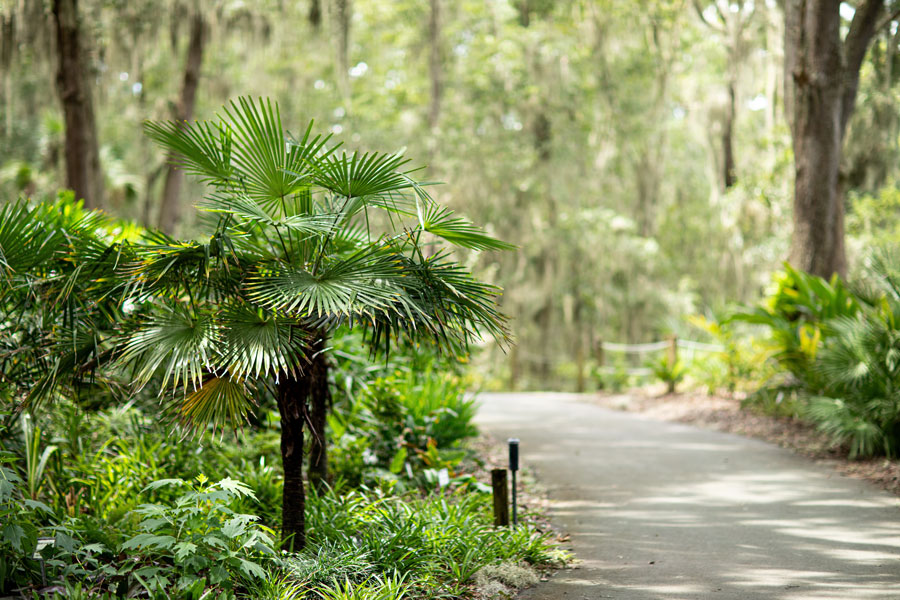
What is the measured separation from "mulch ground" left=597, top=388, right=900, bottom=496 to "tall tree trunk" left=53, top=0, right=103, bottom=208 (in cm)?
962

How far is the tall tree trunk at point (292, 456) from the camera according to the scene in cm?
484

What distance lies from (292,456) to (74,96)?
873cm

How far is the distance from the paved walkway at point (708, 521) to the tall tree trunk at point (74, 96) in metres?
Answer: 7.59

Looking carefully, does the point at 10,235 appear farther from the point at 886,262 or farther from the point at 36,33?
the point at 36,33

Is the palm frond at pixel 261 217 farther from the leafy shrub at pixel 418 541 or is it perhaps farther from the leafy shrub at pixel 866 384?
the leafy shrub at pixel 866 384

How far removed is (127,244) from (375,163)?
1647mm

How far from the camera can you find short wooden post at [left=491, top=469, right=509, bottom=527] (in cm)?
582

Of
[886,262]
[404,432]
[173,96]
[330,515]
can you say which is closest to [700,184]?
[173,96]

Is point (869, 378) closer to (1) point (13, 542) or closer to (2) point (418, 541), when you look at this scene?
(2) point (418, 541)

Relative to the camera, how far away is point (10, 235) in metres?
5.05

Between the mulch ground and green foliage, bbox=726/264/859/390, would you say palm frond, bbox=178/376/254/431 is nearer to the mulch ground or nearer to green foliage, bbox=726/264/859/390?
the mulch ground

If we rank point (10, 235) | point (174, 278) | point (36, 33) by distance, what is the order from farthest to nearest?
point (36, 33), point (10, 235), point (174, 278)

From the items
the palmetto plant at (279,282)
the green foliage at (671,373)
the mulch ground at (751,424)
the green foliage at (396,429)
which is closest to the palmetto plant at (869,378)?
the mulch ground at (751,424)

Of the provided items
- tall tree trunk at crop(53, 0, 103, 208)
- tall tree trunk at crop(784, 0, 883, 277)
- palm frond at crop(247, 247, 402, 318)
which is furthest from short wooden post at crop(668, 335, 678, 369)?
palm frond at crop(247, 247, 402, 318)
